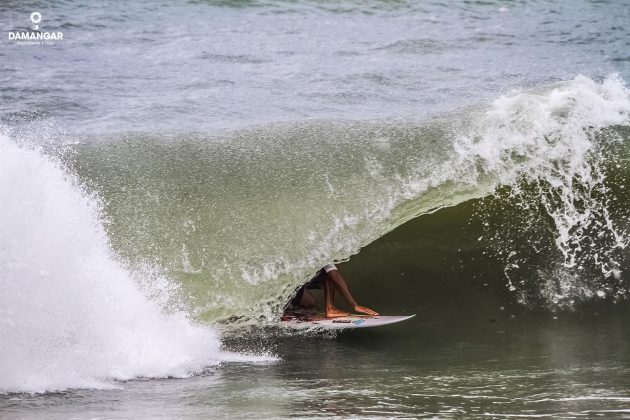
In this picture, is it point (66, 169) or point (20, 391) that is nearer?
point (20, 391)

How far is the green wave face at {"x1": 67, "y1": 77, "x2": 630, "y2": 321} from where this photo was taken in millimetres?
7629

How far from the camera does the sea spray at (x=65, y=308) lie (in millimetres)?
5266

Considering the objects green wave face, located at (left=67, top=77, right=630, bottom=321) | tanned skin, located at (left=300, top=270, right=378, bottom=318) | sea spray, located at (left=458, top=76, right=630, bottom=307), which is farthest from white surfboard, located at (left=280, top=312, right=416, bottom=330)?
sea spray, located at (left=458, top=76, right=630, bottom=307)

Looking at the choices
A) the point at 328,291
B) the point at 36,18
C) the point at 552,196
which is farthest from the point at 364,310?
the point at 36,18

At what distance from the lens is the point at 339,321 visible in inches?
277

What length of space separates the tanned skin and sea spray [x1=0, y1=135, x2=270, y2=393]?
3.60 feet

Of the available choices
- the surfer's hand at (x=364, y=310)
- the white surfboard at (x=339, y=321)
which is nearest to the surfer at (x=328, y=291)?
the surfer's hand at (x=364, y=310)

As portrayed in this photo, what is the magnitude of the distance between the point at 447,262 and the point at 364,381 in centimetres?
325

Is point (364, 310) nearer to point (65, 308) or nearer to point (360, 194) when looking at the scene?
point (360, 194)

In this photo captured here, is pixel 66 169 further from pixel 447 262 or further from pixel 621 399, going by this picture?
pixel 621 399

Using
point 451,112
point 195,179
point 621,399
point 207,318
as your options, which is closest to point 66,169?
point 195,179

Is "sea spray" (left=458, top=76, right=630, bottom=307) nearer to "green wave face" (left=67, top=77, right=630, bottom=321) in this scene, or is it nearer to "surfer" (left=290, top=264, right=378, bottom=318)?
"green wave face" (left=67, top=77, right=630, bottom=321)

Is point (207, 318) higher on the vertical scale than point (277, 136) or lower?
lower

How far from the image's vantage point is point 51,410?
14.8 ft
